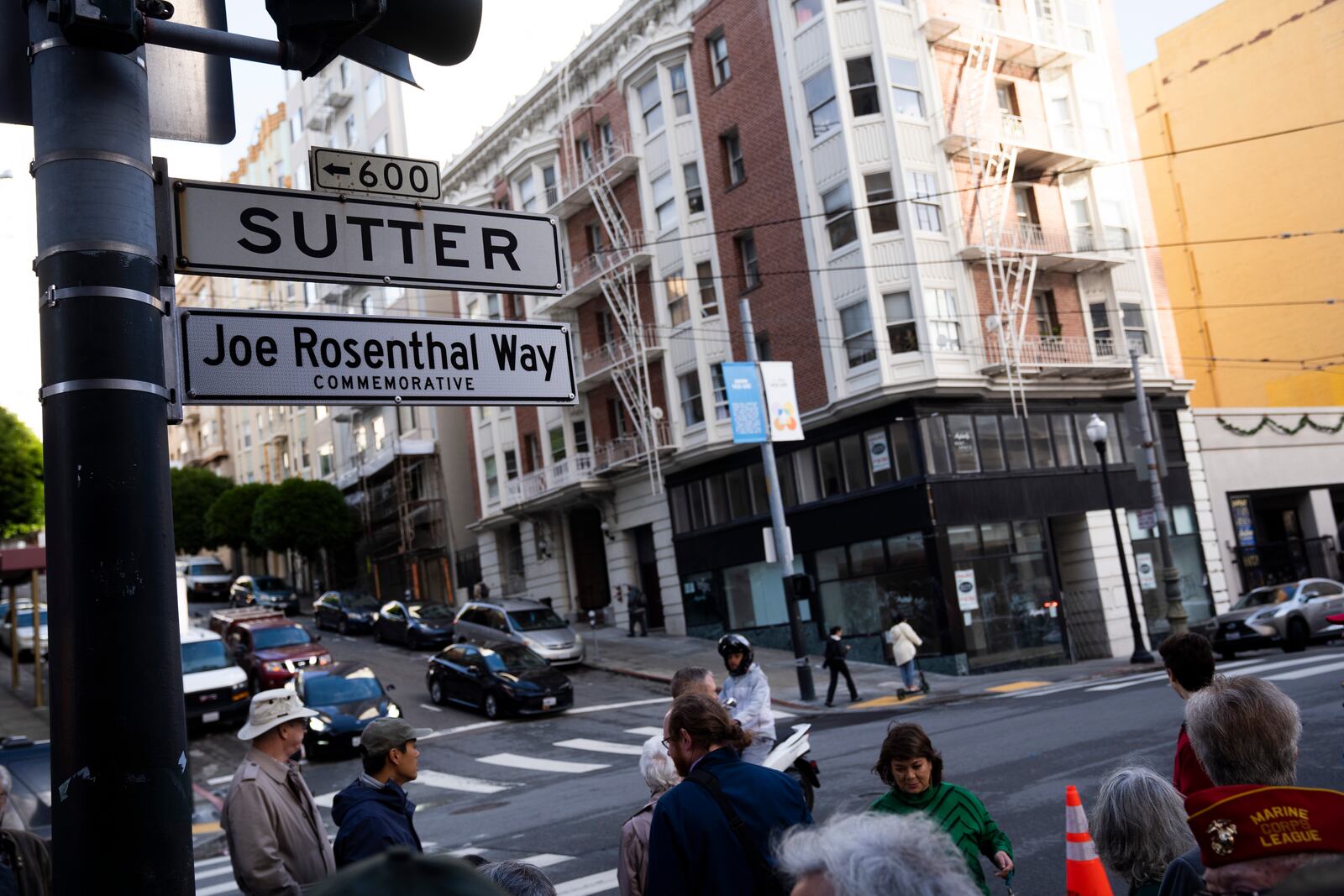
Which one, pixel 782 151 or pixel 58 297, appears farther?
pixel 782 151

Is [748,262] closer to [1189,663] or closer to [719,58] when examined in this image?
[719,58]

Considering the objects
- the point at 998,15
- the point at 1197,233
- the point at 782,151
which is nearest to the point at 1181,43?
the point at 1197,233

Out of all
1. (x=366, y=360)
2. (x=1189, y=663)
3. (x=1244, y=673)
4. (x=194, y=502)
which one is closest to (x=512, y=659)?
(x=1244, y=673)

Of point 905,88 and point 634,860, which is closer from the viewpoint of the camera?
point 634,860

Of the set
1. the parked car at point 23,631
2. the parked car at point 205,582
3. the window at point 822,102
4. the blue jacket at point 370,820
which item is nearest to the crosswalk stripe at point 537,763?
the blue jacket at point 370,820

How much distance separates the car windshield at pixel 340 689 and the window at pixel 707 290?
15630 mm

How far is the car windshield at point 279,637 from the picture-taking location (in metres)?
26.3

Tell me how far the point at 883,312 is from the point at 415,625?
17.0 metres

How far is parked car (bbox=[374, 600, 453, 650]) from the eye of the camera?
33938mm

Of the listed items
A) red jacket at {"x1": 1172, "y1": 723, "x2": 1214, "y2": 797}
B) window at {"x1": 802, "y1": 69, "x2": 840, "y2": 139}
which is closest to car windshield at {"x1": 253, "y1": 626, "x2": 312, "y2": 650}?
window at {"x1": 802, "y1": 69, "x2": 840, "y2": 139}

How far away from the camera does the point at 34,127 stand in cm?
320

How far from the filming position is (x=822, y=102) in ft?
94.0

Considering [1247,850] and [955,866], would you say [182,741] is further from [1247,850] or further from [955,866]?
[1247,850]

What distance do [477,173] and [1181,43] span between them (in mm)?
27115
